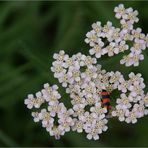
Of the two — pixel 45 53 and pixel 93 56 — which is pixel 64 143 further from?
pixel 93 56

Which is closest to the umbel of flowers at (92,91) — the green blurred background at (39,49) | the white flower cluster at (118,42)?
the white flower cluster at (118,42)

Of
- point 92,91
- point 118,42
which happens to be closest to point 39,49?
point 118,42

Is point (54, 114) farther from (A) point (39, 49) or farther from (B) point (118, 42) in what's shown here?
(A) point (39, 49)

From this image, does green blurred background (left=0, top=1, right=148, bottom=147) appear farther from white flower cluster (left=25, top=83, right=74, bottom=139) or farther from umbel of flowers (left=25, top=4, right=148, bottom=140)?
white flower cluster (left=25, top=83, right=74, bottom=139)

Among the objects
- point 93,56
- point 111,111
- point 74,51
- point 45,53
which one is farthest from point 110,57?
point 45,53

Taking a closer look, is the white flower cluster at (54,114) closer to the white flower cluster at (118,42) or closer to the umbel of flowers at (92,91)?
the umbel of flowers at (92,91)

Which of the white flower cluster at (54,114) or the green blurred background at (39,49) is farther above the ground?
the green blurred background at (39,49)
